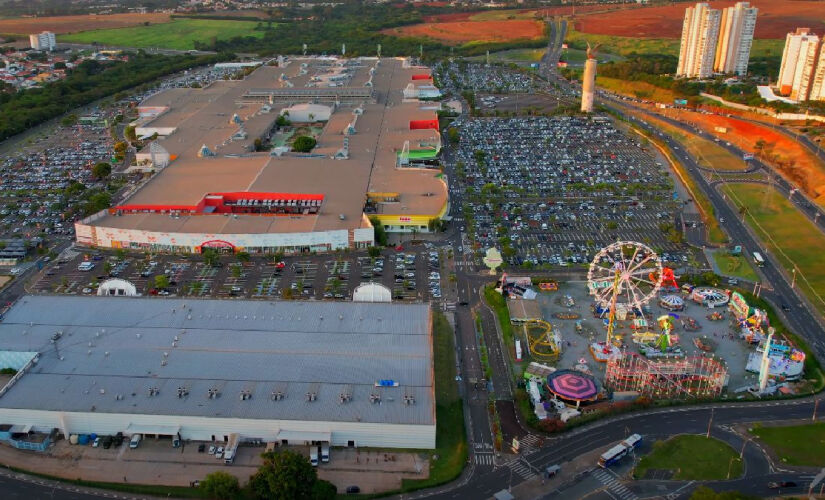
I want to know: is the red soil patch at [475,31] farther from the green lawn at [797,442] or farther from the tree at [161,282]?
the green lawn at [797,442]

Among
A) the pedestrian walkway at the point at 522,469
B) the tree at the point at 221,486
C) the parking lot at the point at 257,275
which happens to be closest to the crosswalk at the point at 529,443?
the pedestrian walkway at the point at 522,469

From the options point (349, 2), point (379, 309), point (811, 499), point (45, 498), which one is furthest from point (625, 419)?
point (349, 2)

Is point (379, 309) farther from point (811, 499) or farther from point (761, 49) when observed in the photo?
point (761, 49)

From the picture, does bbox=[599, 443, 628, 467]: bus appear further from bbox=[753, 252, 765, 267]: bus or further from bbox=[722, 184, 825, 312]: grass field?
bbox=[753, 252, 765, 267]: bus

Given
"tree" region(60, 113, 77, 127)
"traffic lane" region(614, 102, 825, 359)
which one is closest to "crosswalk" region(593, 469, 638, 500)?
"traffic lane" region(614, 102, 825, 359)

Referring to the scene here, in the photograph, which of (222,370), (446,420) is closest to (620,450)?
(446,420)
